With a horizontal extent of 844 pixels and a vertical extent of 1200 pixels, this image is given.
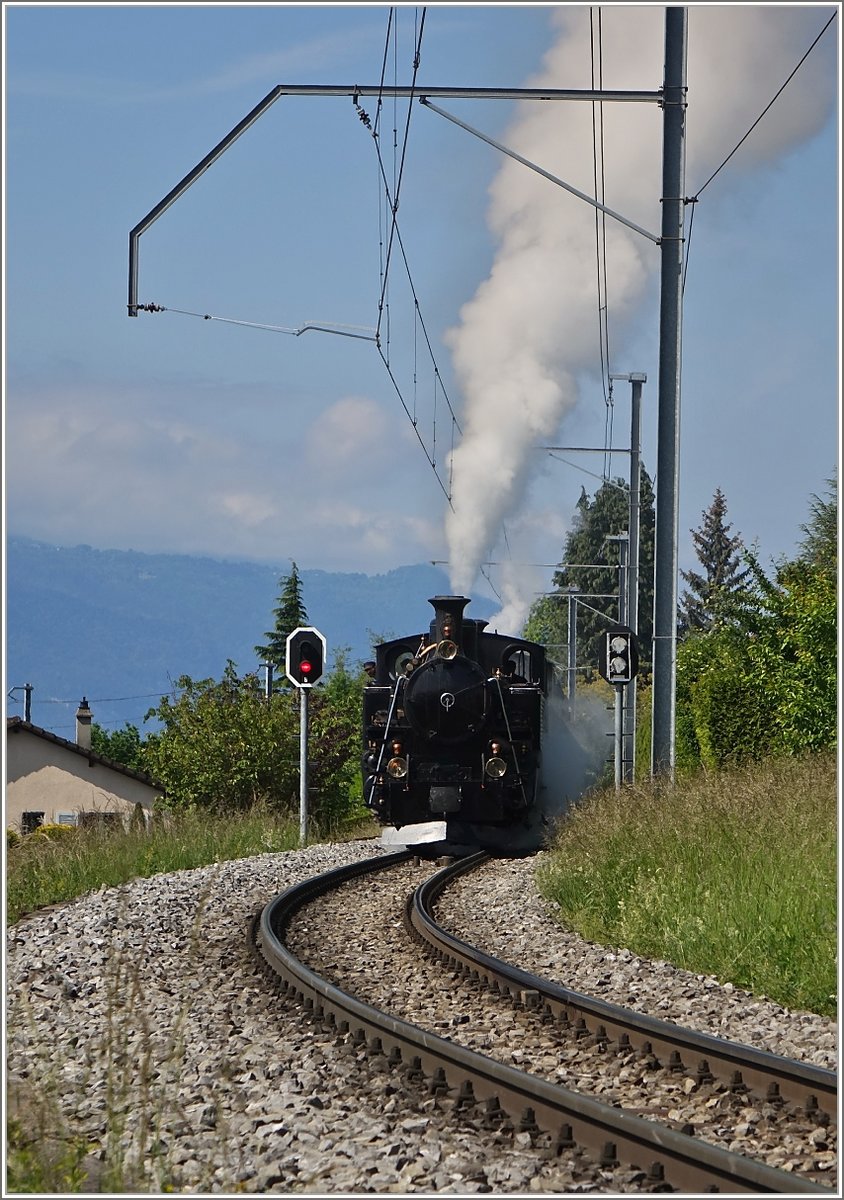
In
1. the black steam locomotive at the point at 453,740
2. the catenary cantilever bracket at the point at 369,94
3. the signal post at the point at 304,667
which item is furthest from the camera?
the signal post at the point at 304,667

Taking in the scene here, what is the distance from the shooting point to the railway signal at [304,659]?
19750mm

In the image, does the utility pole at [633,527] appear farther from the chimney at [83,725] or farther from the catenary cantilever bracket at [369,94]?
the chimney at [83,725]

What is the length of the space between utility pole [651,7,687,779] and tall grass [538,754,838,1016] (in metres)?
0.84

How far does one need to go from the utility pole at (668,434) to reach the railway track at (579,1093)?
540 cm

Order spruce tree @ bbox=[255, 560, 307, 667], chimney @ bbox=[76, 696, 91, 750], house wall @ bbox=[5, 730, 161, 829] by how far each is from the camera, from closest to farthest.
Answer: house wall @ bbox=[5, 730, 161, 829]
chimney @ bbox=[76, 696, 91, 750]
spruce tree @ bbox=[255, 560, 307, 667]

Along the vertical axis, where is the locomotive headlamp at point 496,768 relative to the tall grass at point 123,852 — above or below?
above

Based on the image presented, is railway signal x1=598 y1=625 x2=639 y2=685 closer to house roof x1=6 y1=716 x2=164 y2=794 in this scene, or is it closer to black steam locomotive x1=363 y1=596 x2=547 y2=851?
black steam locomotive x1=363 y1=596 x2=547 y2=851

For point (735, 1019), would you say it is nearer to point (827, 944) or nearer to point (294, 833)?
point (827, 944)

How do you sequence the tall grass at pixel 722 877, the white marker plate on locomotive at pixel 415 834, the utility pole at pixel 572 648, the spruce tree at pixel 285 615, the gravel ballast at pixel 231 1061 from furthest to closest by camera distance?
the spruce tree at pixel 285 615 < the utility pole at pixel 572 648 < the white marker plate on locomotive at pixel 415 834 < the tall grass at pixel 722 877 < the gravel ballast at pixel 231 1061

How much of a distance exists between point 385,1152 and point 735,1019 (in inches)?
125

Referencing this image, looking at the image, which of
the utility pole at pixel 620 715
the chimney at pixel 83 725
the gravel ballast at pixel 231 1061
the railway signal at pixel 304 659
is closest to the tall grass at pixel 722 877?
the gravel ballast at pixel 231 1061

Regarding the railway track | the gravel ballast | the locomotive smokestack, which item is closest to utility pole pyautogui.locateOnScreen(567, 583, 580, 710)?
the locomotive smokestack

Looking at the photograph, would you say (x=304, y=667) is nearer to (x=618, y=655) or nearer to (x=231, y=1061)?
(x=618, y=655)

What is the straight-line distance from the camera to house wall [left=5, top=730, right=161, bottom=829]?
1827 inches
